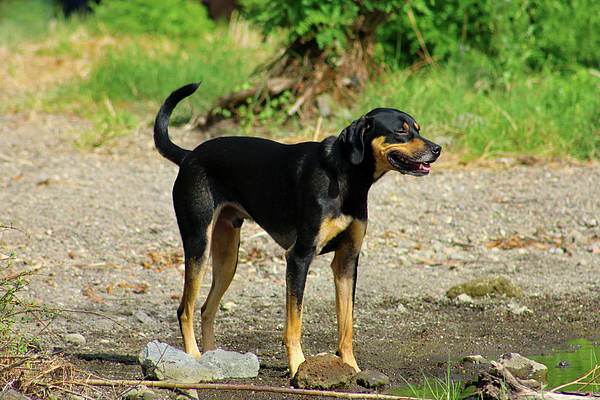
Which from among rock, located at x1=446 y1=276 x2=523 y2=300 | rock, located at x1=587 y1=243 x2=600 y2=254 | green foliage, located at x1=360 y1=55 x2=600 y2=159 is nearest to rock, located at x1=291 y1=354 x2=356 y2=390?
rock, located at x1=446 y1=276 x2=523 y2=300

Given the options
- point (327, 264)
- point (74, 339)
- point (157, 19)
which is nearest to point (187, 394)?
point (74, 339)

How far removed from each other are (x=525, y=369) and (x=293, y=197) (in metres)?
1.67

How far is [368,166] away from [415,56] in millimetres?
7174

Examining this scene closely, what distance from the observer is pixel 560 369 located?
4035 millimetres

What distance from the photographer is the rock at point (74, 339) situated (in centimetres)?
434

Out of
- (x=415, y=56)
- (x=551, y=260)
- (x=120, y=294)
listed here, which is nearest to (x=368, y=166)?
(x=120, y=294)

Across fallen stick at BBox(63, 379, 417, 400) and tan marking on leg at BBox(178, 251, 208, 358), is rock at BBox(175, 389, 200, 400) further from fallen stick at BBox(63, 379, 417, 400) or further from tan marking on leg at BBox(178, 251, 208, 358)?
tan marking on leg at BBox(178, 251, 208, 358)

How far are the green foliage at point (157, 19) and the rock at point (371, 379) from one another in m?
11.4

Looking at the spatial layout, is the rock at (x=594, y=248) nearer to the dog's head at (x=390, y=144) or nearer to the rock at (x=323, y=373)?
the dog's head at (x=390, y=144)

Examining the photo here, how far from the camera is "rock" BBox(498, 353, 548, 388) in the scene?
3.75 metres

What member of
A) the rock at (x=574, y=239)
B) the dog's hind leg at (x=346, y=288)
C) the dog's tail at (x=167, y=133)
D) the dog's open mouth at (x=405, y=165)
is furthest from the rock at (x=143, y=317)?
the rock at (x=574, y=239)

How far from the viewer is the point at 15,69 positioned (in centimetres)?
1252

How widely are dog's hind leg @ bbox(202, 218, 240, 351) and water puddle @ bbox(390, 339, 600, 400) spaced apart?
4.35ft

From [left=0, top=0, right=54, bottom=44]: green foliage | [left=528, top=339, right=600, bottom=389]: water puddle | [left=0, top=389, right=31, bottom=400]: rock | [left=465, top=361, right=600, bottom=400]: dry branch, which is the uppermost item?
[left=0, top=389, right=31, bottom=400]: rock
